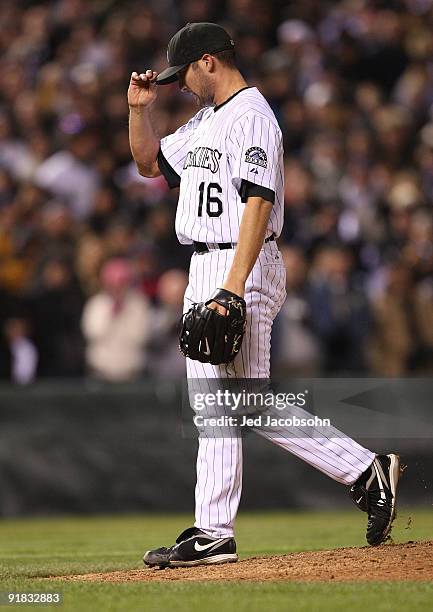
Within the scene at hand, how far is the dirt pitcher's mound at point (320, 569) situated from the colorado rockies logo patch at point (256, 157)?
5.42ft

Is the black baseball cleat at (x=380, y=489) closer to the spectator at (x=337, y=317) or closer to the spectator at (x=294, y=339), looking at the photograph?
the spectator at (x=294, y=339)

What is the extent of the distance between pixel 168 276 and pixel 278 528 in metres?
2.82

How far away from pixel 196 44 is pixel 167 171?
639mm

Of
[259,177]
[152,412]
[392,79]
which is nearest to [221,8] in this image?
[392,79]

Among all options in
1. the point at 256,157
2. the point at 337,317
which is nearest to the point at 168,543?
the point at 256,157

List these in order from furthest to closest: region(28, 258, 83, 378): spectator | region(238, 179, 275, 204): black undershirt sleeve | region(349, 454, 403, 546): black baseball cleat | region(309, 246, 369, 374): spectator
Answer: region(28, 258, 83, 378): spectator < region(309, 246, 369, 374): spectator < region(349, 454, 403, 546): black baseball cleat < region(238, 179, 275, 204): black undershirt sleeve

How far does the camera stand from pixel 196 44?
18.4ft

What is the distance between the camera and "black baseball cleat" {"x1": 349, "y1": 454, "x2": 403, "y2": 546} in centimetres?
559

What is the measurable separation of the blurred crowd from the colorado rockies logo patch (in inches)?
213

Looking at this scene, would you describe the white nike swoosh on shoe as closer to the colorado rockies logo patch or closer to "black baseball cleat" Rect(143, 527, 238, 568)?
"black baseball cleat" Rect(143, 527, 238, 568)

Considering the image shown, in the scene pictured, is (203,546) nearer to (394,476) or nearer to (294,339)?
(394,476)

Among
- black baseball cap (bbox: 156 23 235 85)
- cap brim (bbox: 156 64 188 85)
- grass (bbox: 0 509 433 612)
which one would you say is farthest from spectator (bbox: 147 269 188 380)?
black baseball cap (bbox: 156 23 235 85)

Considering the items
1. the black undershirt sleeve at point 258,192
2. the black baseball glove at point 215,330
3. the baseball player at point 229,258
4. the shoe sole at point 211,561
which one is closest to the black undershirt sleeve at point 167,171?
the baseball player at point 229,258

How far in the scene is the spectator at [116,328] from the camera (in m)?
10.9
